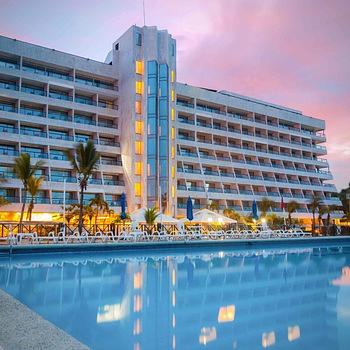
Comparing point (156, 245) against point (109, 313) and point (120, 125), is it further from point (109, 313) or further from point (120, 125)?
point (120, 125)

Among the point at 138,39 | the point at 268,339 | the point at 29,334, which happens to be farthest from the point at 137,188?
the point at 29,334

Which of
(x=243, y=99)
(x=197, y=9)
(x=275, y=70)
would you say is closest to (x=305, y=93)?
(x=275, y=70)

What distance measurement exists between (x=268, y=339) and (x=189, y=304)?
2.81 m

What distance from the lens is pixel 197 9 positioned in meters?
28.7

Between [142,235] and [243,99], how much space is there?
3170 centimetres

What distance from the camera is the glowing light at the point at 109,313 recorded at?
743 centimetres

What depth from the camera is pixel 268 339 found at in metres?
6.34

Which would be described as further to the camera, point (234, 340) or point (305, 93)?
point (305, 93)

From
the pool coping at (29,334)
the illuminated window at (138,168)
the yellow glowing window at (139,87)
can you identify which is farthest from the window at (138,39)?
the pool coping at (29,334)

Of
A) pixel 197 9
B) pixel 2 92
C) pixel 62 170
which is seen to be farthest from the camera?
pixel 62 170

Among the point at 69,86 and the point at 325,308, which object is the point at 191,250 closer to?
the point at 325,308

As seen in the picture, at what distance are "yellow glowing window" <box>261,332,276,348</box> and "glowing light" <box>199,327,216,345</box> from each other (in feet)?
2.39

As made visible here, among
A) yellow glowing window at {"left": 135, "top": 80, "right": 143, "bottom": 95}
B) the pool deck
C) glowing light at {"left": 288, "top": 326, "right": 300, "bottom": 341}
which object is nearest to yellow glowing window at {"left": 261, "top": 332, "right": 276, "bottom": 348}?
glowing light at {"left": 288, "top": 326, "right": 300, "bottom": 341}

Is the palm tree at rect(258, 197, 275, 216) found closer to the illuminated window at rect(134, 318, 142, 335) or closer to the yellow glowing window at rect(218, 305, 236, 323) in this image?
the yellow glowing window at rect(218, 305, 236, 323)
